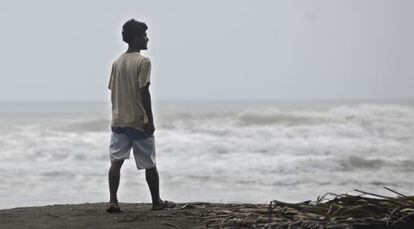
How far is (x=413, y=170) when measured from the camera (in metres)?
13.3

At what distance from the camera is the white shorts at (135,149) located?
5.70 metres

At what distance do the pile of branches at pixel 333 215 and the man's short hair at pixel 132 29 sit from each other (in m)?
1.73

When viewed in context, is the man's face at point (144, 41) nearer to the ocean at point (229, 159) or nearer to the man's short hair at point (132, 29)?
the man's short hair at point (132, 29)

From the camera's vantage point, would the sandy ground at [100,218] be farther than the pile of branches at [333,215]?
Yes

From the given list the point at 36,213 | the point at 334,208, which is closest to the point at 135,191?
the point at 36,213

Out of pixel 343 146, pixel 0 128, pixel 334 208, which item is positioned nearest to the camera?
pixel 334 208

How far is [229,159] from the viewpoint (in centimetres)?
1502

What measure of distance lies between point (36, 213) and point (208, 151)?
1073 centimetres

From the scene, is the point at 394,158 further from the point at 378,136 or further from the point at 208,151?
the point at 378,136

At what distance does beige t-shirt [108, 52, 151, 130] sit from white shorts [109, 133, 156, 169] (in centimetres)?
13

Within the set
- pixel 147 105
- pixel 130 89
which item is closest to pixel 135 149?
pixel 147 105

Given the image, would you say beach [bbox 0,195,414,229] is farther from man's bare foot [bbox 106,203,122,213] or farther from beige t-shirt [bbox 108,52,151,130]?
beige t-shirt [bbox 108,52,151,130]

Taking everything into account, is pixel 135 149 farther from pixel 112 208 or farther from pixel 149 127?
pixel 112 208

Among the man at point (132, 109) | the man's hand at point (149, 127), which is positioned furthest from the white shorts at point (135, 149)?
the man's hand at point (149, 127)
